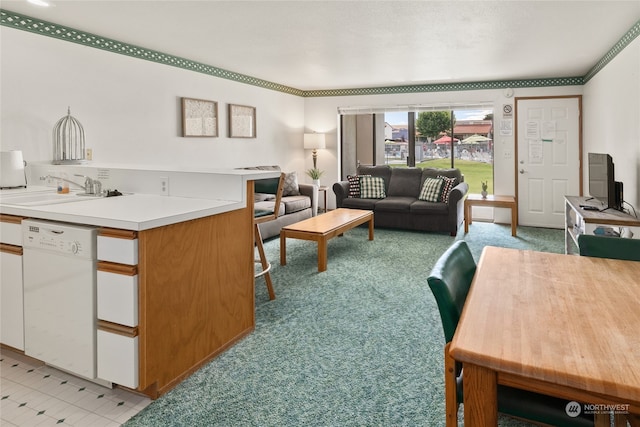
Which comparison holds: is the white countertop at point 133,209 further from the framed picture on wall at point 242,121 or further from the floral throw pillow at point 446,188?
the floral throw pillow at point 446,188

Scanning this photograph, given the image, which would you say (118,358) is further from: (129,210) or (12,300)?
(12,300)

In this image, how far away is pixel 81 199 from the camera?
2.62m

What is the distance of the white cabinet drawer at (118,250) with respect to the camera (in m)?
1.83

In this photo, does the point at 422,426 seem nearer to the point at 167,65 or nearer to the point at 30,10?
the point at 30,10

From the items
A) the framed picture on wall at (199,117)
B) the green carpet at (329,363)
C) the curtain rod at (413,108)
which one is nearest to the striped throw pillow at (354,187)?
the curtain rod at (413,108)

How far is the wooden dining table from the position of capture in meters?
0.91

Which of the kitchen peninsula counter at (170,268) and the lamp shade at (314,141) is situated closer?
the kitchen peninsula counter at (170,268)

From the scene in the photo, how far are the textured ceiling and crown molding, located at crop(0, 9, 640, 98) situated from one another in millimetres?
83

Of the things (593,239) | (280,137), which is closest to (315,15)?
(593,239)

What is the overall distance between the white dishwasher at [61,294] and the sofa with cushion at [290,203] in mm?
3057

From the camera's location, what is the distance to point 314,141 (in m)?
7.35

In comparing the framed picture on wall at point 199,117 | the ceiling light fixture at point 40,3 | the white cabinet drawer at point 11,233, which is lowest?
the white cabinet drawer at point 11,233

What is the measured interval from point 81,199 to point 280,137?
181 inches

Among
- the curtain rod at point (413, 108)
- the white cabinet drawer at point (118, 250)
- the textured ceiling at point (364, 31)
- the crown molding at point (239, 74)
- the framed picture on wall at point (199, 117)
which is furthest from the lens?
the curtain rod at point (413, 108)
